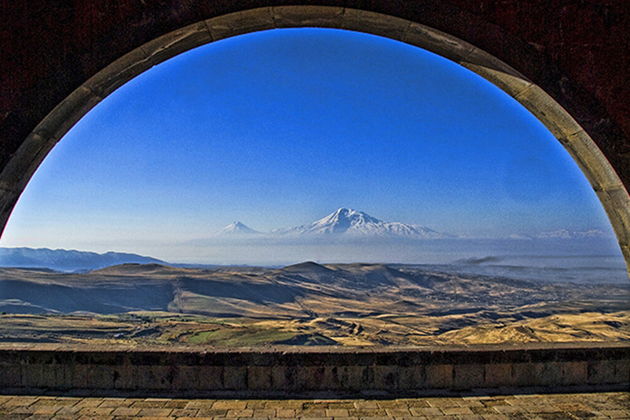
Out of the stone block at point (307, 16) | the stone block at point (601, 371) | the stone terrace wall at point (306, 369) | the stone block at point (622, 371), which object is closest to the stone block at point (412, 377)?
the stone terrace wall at point (306, 369)

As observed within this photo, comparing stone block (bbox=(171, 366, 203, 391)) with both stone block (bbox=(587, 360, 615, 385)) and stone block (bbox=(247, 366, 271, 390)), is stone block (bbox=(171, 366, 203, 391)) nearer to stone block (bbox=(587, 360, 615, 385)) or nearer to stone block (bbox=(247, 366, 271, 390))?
stone block (bbox=(247, 366, 271, 390))

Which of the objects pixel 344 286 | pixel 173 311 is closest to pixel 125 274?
pixel 173 311

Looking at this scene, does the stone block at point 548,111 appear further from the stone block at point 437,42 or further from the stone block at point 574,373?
the stone block at point 574,373

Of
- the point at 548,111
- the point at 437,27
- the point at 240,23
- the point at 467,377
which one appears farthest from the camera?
the point at 467,377

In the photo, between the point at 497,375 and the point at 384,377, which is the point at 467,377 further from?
the point at 384,377

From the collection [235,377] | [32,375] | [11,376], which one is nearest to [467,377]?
[235,377]

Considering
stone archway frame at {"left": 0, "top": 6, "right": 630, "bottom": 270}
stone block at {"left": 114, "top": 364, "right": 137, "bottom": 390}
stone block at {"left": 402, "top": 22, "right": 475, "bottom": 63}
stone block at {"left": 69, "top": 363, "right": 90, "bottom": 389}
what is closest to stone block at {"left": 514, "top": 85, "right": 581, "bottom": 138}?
stone archway frame at {"left": 0, "top": 6, "right": 630, "bottom": 270}

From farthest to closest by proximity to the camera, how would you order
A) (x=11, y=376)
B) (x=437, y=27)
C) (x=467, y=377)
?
1. (x=467, y=377)
2. (x=11, y=376)
3. (x=437, y=27)
